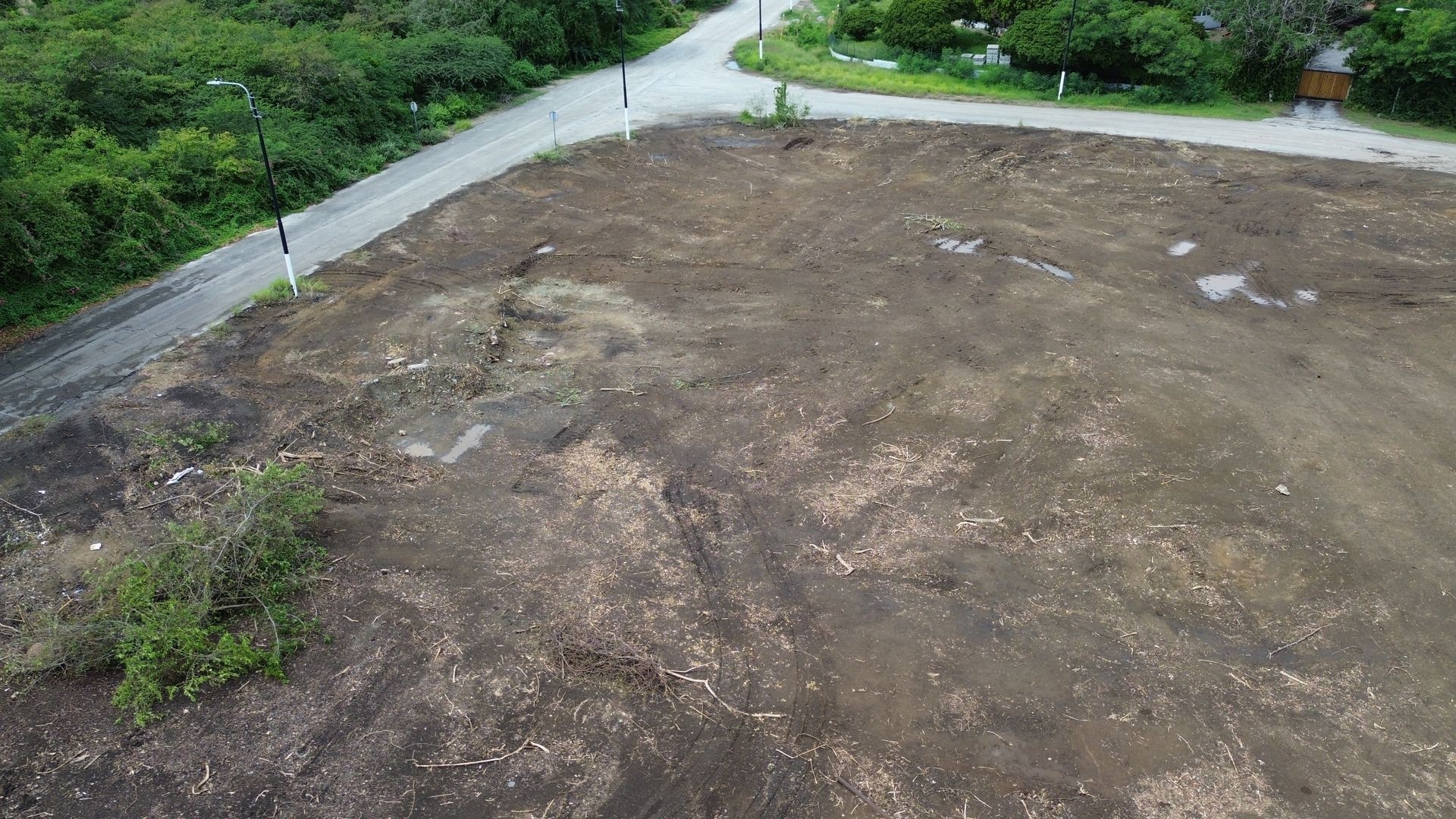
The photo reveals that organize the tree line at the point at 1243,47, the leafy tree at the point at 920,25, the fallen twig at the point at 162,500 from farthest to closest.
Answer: the leafy tree at the point at 920,25
the tree line at the point at 1243,47
the fallen twig at the point at 162,500

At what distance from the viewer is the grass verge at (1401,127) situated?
28703mm

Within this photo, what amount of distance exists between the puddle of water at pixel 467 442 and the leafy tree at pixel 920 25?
31.8 metres

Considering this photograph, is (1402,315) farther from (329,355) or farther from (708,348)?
(329,355)

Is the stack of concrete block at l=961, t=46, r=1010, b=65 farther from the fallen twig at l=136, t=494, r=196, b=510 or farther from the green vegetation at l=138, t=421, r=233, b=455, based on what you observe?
the fallen twig at l=136, t=494, r=196, b=510

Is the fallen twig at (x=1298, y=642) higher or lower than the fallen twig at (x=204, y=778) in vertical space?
lower

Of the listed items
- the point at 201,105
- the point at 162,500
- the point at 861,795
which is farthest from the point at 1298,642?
the point at 201,105

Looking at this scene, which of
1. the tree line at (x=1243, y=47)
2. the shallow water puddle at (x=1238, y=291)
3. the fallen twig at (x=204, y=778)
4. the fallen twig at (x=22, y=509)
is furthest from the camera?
the tree line at (x=1243, y=47)

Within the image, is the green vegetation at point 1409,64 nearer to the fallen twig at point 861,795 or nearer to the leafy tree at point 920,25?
the leafy tree at point 920,25

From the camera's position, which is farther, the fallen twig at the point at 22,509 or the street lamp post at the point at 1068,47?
the street lamp post at the point at 1068,47

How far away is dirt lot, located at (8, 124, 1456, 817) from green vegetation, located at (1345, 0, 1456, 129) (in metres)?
10.4

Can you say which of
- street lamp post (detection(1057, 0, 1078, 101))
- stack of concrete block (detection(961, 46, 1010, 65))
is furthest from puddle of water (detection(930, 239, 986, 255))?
stack of concrete block (detection(961, 46, 1010, 65))

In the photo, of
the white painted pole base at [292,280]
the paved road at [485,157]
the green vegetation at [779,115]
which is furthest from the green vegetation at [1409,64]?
the white painted pole base at [292,280]

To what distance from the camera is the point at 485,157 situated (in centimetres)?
Answer: 2802

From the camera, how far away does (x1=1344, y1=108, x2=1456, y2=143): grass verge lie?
94.2ft
